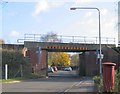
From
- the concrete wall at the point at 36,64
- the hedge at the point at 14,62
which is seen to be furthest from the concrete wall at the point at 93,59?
the hedge at the point at 14,62

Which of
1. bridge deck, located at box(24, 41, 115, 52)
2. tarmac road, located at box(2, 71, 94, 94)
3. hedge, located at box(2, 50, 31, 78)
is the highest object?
bridge deck, located at box(24, 41, 115, 52)

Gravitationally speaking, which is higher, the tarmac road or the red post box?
the red post box

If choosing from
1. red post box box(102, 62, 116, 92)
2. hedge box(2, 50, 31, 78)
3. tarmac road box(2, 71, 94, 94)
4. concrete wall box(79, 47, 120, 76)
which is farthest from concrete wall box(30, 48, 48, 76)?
red post box box(102, 62, 116, 92)

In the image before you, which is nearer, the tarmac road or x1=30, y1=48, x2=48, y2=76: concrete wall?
the tarmac road

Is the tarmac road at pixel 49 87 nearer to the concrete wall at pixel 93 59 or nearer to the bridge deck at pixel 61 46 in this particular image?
the bridge deck at pixel 61 46

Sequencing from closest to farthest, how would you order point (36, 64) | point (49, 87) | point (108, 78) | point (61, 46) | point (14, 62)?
point (108, 78), point (49, 87), point (14, 62), point (36, 64), point (61, 46)

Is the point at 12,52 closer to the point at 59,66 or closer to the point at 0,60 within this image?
the point at 0,60

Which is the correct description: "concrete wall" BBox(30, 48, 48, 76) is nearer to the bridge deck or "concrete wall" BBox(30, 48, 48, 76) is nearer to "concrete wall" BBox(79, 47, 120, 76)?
the bridge deck

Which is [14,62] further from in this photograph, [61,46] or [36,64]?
[61,46]

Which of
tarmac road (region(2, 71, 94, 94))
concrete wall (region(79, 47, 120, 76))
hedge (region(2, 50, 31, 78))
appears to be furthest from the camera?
concrete wall (region(79, 47, 120, 76))

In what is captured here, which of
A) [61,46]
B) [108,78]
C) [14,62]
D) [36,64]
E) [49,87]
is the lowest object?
[49,87]

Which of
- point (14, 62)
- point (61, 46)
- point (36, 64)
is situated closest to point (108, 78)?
point (14, 62)

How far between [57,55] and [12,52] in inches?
3389

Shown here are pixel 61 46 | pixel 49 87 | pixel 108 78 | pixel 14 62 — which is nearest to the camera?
pixel 108 78
